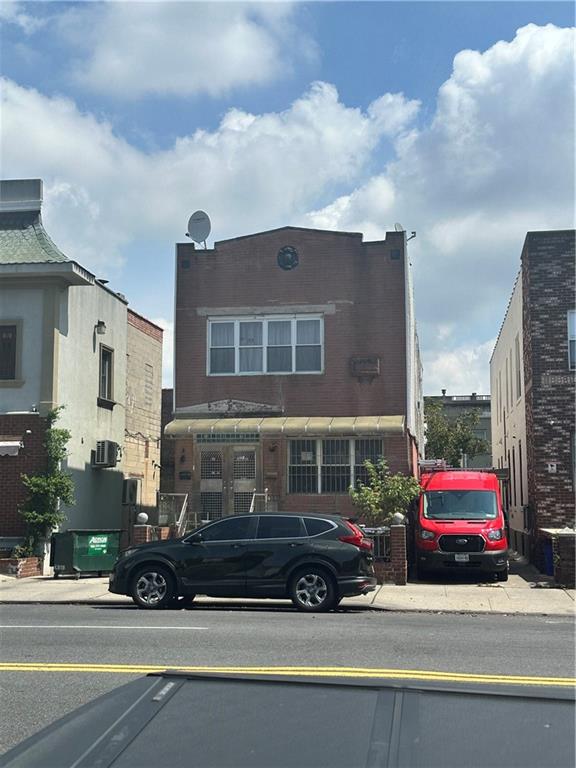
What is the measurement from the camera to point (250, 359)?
77.2 feet

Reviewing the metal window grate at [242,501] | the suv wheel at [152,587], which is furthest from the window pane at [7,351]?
the suv wheel at [152,587]

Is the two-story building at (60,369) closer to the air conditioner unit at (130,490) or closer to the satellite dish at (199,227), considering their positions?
the air conditioner unit at (130,490)

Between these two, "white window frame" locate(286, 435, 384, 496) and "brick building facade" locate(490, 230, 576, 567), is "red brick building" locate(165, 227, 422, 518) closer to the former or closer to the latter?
"white window frame" locate(286, 435, 384, 496)

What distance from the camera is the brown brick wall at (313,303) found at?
75.4 feet

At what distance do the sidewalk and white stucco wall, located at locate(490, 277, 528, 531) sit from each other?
6.49 meters

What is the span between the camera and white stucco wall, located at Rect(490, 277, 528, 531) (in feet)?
79.0

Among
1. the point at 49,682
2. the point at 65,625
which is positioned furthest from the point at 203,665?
the point at 65,625

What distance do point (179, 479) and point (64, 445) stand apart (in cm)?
328

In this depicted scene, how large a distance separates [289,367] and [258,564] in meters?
9.90

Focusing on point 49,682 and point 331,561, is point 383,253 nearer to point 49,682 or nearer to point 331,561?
point 331,561

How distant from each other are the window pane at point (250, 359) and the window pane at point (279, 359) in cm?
30

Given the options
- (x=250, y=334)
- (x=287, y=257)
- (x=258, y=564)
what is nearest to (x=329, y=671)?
(x=258, y=564)

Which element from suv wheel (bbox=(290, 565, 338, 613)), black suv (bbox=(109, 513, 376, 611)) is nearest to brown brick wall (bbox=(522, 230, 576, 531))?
black suv (bbox=(109, 513, 376, 611))

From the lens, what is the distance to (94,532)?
18984 millimetres
